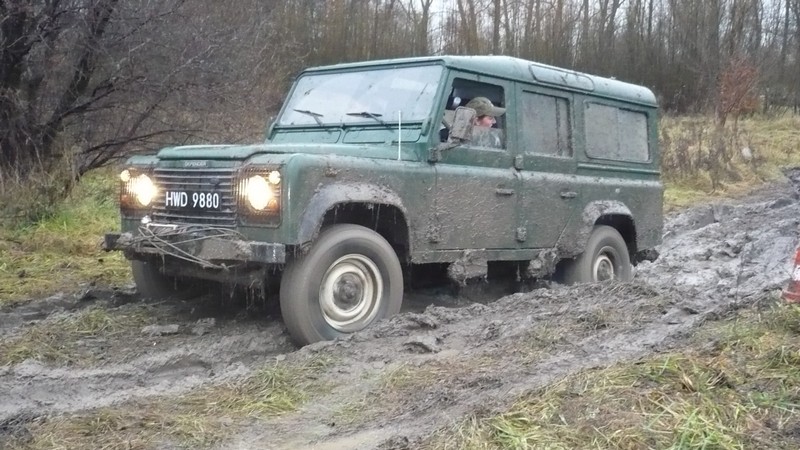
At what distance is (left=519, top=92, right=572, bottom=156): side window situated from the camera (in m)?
6.91

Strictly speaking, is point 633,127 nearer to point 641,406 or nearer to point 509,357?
point 509,357

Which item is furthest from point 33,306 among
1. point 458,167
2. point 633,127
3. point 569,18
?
point 569,18

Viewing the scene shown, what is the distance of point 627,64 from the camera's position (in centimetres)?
2522

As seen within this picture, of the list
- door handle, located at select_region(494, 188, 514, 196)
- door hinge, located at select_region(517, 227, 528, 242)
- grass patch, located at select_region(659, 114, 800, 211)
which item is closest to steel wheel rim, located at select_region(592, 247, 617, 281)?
door hinge, located at select_region(517, 227, 528, 242)

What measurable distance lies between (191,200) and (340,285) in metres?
1.10

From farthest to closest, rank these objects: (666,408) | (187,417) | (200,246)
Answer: (200,246)
(187,417)
(666,408)

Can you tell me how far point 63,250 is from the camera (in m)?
8.45

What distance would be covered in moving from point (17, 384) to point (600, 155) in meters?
5.23

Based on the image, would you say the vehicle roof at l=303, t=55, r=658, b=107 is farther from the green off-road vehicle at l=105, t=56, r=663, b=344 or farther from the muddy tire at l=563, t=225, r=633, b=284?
the muddy tire at l=563, t=225, r=633, b=284

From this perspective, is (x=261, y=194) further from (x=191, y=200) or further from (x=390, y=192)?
(x=390, y=192)

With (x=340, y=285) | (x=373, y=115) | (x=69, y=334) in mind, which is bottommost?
(x=69, y=334)

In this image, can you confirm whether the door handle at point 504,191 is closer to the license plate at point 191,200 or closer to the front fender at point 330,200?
the front fender at point 330,200

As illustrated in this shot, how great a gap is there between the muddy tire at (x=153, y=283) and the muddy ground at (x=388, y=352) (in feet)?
0.46

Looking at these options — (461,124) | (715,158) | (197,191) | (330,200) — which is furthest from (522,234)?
(715,158)
